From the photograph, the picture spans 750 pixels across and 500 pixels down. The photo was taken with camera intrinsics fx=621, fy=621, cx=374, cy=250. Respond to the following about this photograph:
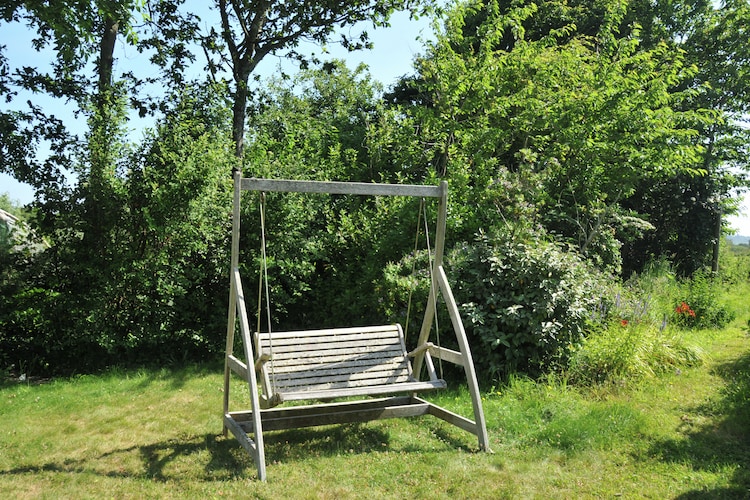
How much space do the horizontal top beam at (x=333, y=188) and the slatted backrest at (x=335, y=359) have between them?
1286mm

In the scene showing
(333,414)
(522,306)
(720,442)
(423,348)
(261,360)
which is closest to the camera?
(261,360)

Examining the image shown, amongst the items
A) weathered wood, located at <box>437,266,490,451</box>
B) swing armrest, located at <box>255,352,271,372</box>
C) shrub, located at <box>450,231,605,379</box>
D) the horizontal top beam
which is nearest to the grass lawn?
weathered wood, located at <box>437,266,490,451</box>

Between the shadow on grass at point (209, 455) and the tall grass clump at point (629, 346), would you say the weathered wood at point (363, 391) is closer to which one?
the shadow on grass at point (209, 455)

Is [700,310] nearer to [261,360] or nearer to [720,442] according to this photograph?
[720,442]

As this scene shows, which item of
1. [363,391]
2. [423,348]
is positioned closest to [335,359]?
[363,391]

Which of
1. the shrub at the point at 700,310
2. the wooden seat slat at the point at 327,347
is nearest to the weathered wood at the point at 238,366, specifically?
the wooden seat slat at the point at 327,347

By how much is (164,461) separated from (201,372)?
283 cm

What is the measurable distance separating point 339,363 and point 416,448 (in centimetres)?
96

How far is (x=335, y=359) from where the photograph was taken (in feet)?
17.6

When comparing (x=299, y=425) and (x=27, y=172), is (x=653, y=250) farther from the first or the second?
(x=27, y=172)

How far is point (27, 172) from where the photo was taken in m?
8.02

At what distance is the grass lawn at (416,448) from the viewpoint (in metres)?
4.19

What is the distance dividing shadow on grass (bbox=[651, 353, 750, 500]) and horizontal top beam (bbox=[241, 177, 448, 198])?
8.92ft

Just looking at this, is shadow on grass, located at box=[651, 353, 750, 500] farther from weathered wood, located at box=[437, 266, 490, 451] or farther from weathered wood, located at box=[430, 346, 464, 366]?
weathered wood, located at box=[430, 346, 464, 366]
